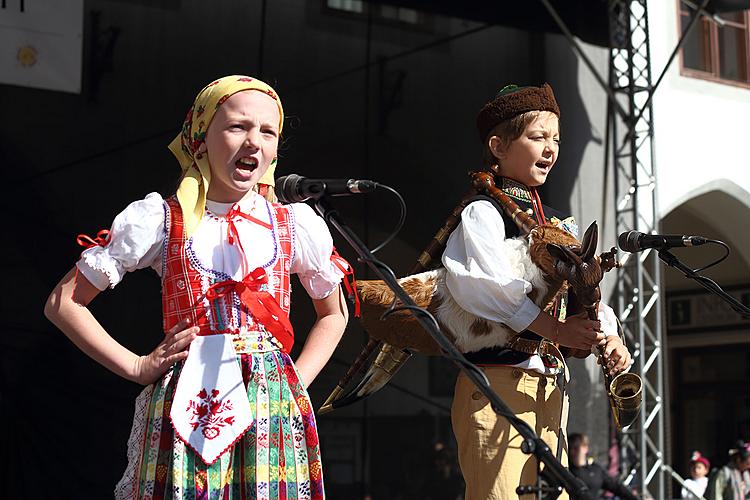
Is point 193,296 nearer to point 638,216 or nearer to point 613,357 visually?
point 613,357

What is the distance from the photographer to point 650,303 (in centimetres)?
786

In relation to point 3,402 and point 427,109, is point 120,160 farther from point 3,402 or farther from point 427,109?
point 427,109

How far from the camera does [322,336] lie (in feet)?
8.57

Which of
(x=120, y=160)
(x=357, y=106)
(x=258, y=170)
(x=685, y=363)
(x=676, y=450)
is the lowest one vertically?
(x=676, y=450)

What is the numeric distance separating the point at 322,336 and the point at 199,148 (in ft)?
1.71

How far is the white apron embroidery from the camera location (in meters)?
2.32

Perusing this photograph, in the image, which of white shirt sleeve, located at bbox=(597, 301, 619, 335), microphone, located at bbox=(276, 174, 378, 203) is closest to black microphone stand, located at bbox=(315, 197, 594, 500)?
microphone, located at bbox=(276, 174, 378, 203)

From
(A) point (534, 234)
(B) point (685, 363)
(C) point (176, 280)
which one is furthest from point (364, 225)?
(B) point (685, 363)

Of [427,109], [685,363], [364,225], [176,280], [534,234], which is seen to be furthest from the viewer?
[685,363]

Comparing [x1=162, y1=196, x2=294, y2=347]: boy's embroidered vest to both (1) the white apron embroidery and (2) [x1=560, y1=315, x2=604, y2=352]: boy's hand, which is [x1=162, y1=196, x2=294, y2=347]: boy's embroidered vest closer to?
(1) the white apron embroidery

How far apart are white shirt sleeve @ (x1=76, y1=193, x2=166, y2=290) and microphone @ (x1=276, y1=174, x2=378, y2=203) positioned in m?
0.29

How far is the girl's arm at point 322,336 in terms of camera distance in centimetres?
256

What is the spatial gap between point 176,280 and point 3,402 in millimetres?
3230

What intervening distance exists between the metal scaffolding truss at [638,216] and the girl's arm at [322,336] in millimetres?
5276
